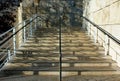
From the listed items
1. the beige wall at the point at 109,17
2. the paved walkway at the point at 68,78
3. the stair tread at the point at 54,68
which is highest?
the beige wall at the point at 109,17

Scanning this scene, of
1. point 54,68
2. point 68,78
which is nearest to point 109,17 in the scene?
point 54,68

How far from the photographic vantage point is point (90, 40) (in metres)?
12.6

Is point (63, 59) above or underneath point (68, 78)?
above

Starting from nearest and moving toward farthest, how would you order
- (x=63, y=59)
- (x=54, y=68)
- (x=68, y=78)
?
(x=68, y=78), (x=54, y=68), (x=63, y=59)

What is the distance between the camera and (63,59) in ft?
31.7

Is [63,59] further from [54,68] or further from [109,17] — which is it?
[109,17]

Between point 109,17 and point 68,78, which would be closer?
point 68,78

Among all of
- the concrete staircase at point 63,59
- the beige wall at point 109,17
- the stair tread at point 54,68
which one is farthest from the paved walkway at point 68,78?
the beige wall at point 109,17

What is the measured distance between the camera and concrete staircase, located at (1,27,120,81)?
27.6 feet

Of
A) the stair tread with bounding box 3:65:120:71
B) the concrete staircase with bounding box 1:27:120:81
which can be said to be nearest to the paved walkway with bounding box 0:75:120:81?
the concrete staircase with bounding box 1:27:120:81

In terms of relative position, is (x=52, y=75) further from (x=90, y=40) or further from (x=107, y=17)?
(x=90, y=40)

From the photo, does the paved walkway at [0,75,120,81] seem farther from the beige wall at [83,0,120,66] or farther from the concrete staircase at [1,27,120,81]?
the beige wall at [83,0,120,66]

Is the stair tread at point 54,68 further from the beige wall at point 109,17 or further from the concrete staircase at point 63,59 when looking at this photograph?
the beige wall at point 109,17

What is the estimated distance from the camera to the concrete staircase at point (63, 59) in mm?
8406
